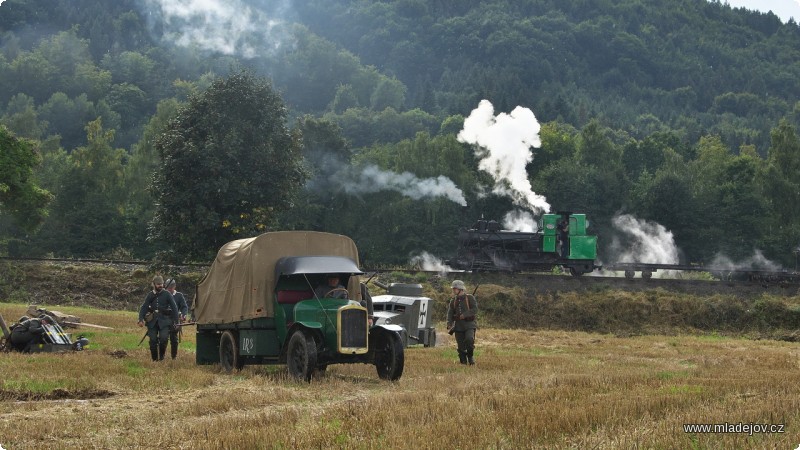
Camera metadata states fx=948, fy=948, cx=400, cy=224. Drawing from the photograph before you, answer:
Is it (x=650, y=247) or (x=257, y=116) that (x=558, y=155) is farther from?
(x=257, y=116)

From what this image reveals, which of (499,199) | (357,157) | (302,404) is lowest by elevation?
(302,404)

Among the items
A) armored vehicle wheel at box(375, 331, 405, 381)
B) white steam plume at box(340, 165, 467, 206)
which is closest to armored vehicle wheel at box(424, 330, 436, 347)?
armored vehicle wheel at box(375, 331, 405, 381)

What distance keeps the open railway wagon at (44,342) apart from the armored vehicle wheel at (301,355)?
643cm

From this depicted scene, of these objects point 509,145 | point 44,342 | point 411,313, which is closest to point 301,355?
point 44,342

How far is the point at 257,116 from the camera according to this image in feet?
146

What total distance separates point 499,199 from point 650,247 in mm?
14486

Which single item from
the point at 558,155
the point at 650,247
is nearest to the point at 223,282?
the point at 650,247

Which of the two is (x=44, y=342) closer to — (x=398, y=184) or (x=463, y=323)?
(x=463, y=323)

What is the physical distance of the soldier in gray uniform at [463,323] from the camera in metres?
20.7

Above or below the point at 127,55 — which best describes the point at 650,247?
below

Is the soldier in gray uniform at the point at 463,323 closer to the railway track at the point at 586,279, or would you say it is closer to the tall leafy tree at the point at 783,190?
the railway track at the point at 586,279

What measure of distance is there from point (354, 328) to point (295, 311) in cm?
133

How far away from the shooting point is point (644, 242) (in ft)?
247

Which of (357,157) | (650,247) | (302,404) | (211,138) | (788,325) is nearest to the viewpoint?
(302,404)
